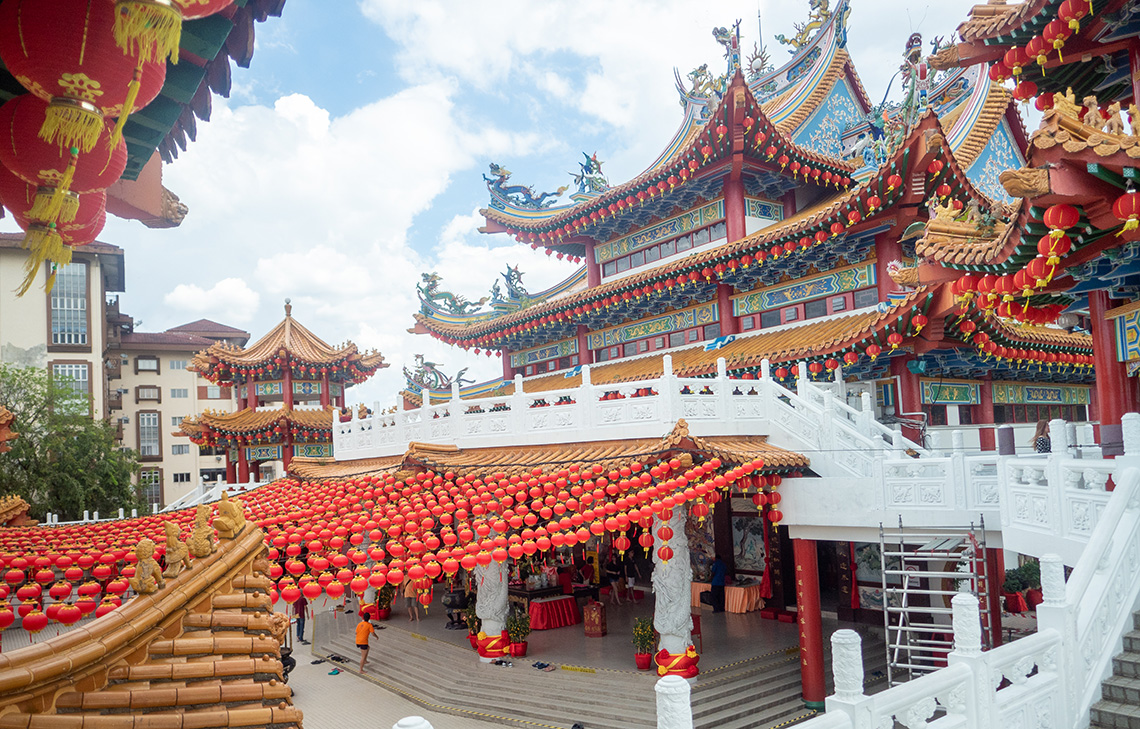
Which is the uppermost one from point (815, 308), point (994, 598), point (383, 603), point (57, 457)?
point (815, 308)

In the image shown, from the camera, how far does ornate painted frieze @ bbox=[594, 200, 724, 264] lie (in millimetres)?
16328

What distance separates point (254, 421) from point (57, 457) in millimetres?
9019

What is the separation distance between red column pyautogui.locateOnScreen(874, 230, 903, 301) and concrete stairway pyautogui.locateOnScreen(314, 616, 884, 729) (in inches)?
241

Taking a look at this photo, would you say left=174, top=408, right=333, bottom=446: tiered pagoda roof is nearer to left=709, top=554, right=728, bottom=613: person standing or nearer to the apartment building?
left=709, top=554, right=728, bottom=613: person standing

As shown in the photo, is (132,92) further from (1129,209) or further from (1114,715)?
(1114,715)

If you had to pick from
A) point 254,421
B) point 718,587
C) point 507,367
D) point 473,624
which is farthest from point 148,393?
A: point 718,587

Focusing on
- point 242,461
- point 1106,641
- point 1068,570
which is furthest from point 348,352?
point 1106,641

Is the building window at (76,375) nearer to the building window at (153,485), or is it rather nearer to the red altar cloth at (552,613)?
the building window at (153,485)

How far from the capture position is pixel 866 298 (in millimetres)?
13375

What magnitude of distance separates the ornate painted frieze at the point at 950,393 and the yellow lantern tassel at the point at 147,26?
12.5m

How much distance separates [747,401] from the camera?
11172 millimetres

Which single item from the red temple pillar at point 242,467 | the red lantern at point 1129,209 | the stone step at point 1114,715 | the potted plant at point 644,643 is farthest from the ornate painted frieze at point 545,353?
the stone step at point 1114,715

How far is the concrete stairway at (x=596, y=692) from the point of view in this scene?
1051 cm

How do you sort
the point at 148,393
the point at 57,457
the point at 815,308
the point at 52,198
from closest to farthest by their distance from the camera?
the point at 52,198 < the point at 815,308 < the point at 57,457 < the point at 148,393
